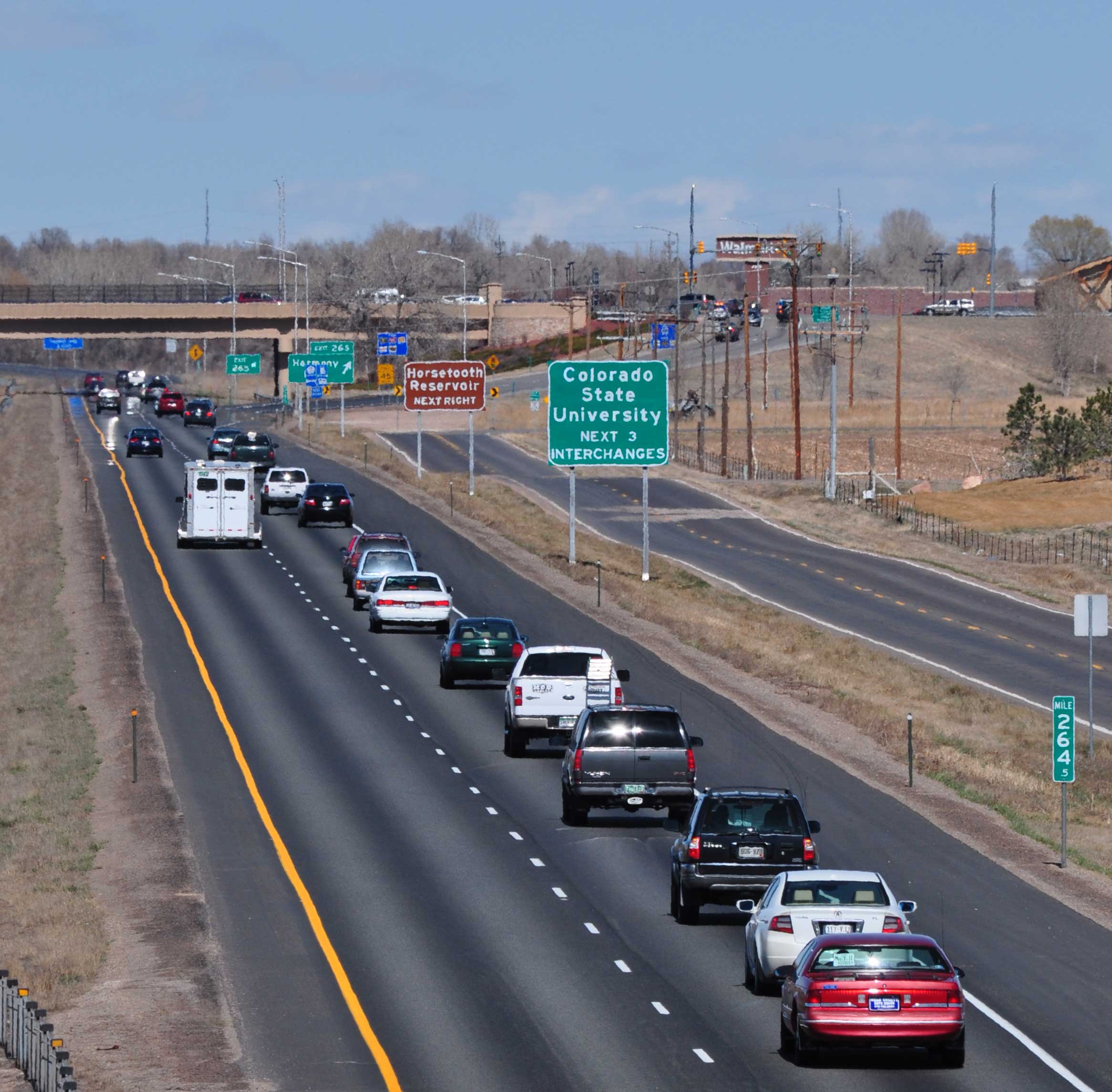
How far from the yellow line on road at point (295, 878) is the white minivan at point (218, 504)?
7.94 meters

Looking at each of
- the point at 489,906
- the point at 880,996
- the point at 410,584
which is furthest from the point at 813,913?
the point at 410,584

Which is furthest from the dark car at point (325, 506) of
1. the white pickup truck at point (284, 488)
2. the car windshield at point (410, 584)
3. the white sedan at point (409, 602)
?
the car windshield at point (410, 584)

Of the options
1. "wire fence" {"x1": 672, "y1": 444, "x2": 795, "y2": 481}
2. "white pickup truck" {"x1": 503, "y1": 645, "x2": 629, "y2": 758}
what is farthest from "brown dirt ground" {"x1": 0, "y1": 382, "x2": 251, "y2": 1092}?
"wire fence" {"x1": 672, "y1": 444, "x2": 795, "y2": 481}

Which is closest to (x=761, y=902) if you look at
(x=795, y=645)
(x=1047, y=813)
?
(x=1047, y=813)

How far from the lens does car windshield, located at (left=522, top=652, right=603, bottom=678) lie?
34.4 meters

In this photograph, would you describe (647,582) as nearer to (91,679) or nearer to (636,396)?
(636,396)

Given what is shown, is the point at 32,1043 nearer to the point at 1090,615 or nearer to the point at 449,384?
the point at 1090,615

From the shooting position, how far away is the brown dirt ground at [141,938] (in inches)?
674

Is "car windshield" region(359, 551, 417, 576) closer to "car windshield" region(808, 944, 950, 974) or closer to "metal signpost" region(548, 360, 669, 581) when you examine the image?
"metal signpost" region(548, 360, 669, 581)

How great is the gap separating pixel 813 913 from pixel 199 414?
338 ft

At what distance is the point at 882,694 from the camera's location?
45219mm

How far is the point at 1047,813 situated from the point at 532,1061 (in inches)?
692

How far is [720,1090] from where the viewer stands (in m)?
16.0

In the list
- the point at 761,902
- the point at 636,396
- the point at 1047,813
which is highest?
the point at 636,396
